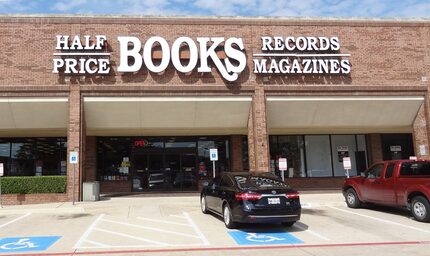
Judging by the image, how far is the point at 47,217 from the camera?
14773 mm

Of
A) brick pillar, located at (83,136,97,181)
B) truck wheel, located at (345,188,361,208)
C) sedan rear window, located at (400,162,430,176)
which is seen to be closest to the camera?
sedan rear window, located at (400,162,430,176)

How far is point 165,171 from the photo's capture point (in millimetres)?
24266

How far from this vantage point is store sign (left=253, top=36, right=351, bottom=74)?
21484mm

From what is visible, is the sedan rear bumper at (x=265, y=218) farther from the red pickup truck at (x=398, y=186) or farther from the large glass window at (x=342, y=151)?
the large glass window at (x=342, y=151)

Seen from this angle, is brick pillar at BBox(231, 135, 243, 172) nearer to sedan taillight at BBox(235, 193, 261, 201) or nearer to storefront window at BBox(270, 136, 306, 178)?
storefront window at BBox(270, 136, 306, 178)

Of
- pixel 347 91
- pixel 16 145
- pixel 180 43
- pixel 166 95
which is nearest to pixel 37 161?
pixel 16 145

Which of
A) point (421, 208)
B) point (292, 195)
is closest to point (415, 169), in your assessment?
point (421, 208)

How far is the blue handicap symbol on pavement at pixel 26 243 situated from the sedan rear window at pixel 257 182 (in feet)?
16.0

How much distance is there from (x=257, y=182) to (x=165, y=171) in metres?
13.0

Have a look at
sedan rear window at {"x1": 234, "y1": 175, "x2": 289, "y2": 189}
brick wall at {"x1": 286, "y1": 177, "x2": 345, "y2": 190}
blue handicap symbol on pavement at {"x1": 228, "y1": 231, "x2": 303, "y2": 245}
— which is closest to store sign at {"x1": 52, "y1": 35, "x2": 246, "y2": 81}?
brick wall at {"x1": 286, "y1": 177, "x2": 345, "y2": 190}

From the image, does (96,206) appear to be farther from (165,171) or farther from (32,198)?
(165,171)

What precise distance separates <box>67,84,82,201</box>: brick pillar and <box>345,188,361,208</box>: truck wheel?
11534 mm

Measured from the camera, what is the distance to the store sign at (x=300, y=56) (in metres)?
21.5

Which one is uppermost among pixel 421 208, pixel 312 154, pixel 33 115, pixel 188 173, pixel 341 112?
pixel 33 115
